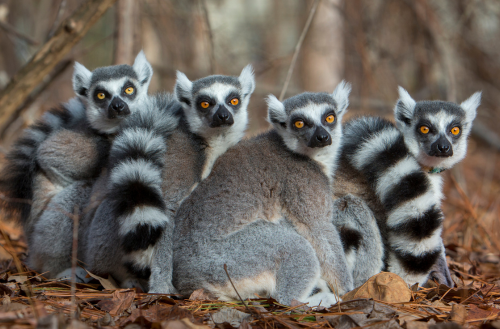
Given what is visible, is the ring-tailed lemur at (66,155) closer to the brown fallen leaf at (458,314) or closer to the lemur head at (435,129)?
the lemur head at (435,129)

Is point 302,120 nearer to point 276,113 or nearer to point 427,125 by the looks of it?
point 276,113

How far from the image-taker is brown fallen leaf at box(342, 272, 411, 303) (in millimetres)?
3221

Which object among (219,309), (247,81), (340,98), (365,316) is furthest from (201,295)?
(247,81)

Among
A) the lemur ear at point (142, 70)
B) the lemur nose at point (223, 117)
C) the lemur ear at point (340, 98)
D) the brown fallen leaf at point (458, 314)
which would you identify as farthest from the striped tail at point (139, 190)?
the brown fallen leaf at point (458, 314)

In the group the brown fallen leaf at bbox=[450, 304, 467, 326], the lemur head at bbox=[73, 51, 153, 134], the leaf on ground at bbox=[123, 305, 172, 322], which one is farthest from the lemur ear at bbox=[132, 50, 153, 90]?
the brown fallen leaf at bbox=[450, 304, 467, 326]

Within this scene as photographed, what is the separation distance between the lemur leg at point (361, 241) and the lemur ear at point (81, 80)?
2984 mm

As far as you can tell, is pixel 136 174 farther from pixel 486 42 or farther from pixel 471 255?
pixel 486 42

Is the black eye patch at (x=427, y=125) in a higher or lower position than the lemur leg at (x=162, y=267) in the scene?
higher

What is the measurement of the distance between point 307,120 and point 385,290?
5.13 ft

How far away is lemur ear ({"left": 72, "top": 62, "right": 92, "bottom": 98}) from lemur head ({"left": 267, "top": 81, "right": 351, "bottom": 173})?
2.07 meters

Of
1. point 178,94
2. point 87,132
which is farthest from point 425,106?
point 87,132

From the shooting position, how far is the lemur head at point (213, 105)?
4013 millimetres

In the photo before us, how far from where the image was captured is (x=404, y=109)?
166 inches

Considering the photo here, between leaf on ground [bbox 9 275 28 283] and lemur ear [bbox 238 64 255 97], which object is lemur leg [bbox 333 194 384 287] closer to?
lemur ear [bbox 238 64 255 97]
